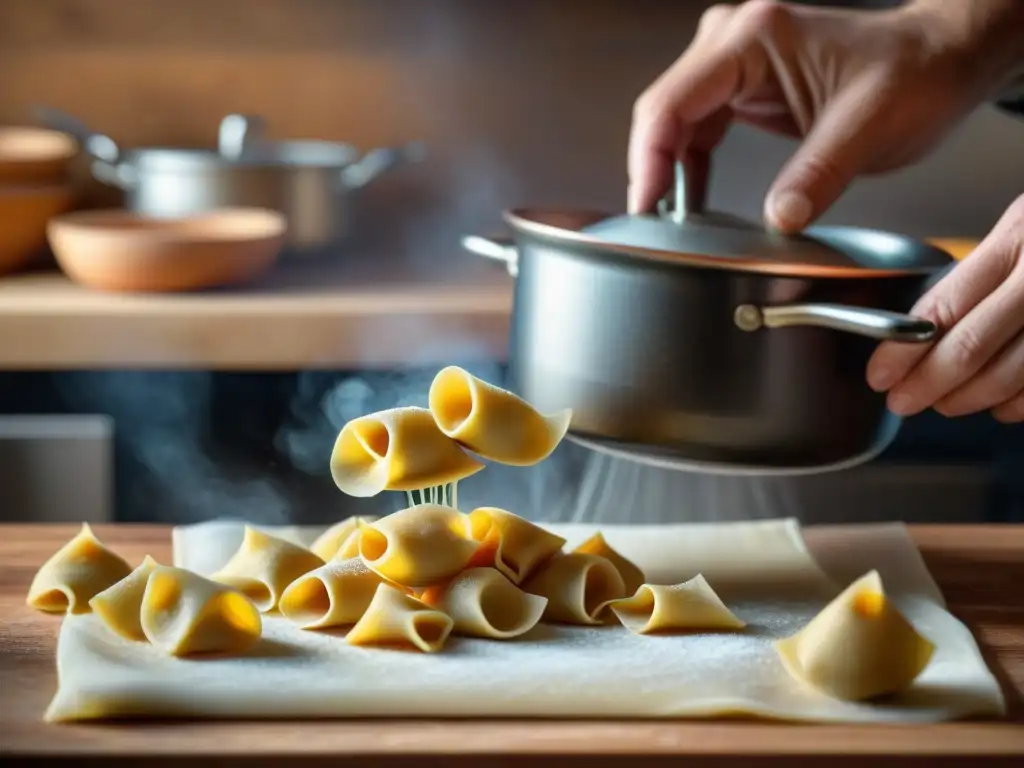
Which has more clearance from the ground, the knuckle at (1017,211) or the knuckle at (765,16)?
the knuckle at (765,16)

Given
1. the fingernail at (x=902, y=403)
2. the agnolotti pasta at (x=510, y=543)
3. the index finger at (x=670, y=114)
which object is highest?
the index finger at (x=670, y=114)

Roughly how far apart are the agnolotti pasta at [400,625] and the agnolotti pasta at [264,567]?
0.31 ft

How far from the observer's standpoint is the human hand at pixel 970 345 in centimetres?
98

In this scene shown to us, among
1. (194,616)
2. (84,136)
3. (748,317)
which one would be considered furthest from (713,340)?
(84,136)

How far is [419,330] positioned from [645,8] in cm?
82

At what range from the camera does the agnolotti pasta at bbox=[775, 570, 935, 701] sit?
82cm

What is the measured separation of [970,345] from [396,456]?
43 cm

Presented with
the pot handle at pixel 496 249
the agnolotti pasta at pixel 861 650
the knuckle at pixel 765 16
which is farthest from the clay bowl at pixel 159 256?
the agnolotti pasta at pixel 861 650

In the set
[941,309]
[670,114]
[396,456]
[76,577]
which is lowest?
[76,577]

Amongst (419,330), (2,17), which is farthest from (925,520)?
(2,17)

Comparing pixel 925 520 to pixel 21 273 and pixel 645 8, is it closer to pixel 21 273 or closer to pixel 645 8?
pixel 645 8

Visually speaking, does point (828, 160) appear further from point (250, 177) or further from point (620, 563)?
point (250, 177)

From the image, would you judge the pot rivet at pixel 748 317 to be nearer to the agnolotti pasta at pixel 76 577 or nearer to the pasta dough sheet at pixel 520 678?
the pasta dough sheet at pixel 520 678

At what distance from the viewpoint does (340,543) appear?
3.43 feet
